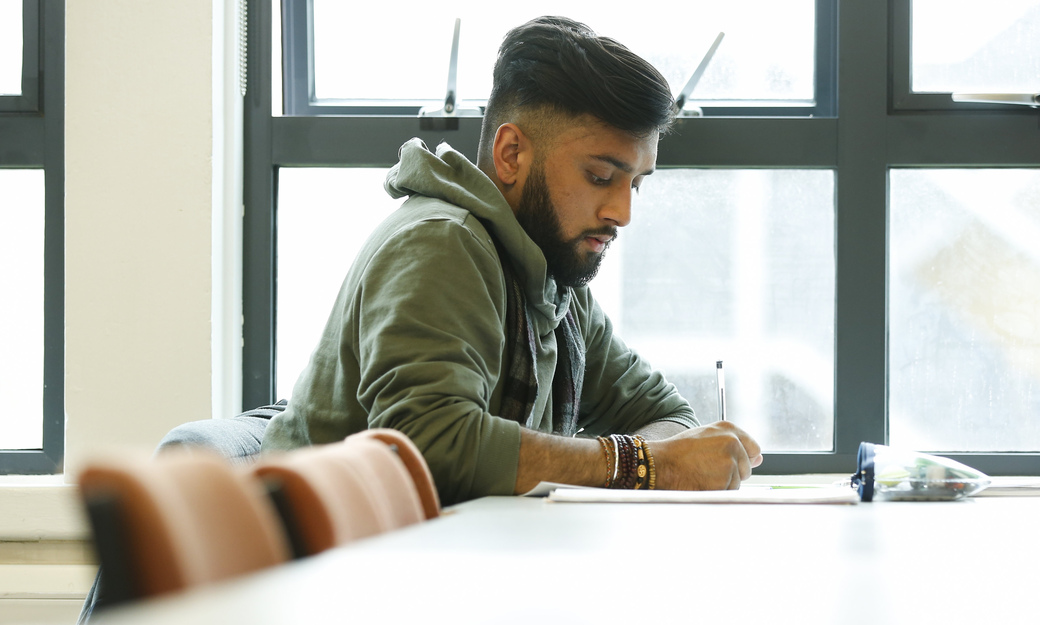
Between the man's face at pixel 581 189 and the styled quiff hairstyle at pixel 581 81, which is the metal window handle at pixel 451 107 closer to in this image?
the styled quiff hairstyle at pixel 581 81

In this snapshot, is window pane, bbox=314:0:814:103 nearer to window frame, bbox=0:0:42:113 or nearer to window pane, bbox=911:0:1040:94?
window pane, bbox=911:0:1040:94

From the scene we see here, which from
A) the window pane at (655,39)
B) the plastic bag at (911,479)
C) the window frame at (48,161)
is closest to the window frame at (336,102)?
the window pane at (655,39)

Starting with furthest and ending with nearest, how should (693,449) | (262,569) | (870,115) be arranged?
(870,115) → (693,449) → (262,569)

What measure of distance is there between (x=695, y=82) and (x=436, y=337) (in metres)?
1.15

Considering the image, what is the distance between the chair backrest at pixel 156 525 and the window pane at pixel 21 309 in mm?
1910

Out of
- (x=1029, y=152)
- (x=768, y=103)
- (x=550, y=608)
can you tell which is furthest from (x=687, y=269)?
(x=550, y=608)

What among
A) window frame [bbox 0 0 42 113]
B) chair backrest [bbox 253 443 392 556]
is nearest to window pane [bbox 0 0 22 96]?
window frame [bbox 0 0 42 113]

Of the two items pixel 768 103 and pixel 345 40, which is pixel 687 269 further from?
pixel 345 40

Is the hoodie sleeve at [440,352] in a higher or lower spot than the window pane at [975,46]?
lower

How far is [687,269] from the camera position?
2.01 metres

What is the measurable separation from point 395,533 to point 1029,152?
1965mm

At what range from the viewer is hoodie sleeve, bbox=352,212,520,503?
0.96 m

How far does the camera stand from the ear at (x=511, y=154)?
1428mm

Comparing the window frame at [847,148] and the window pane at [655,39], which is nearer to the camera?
the window frame at [847,148]
